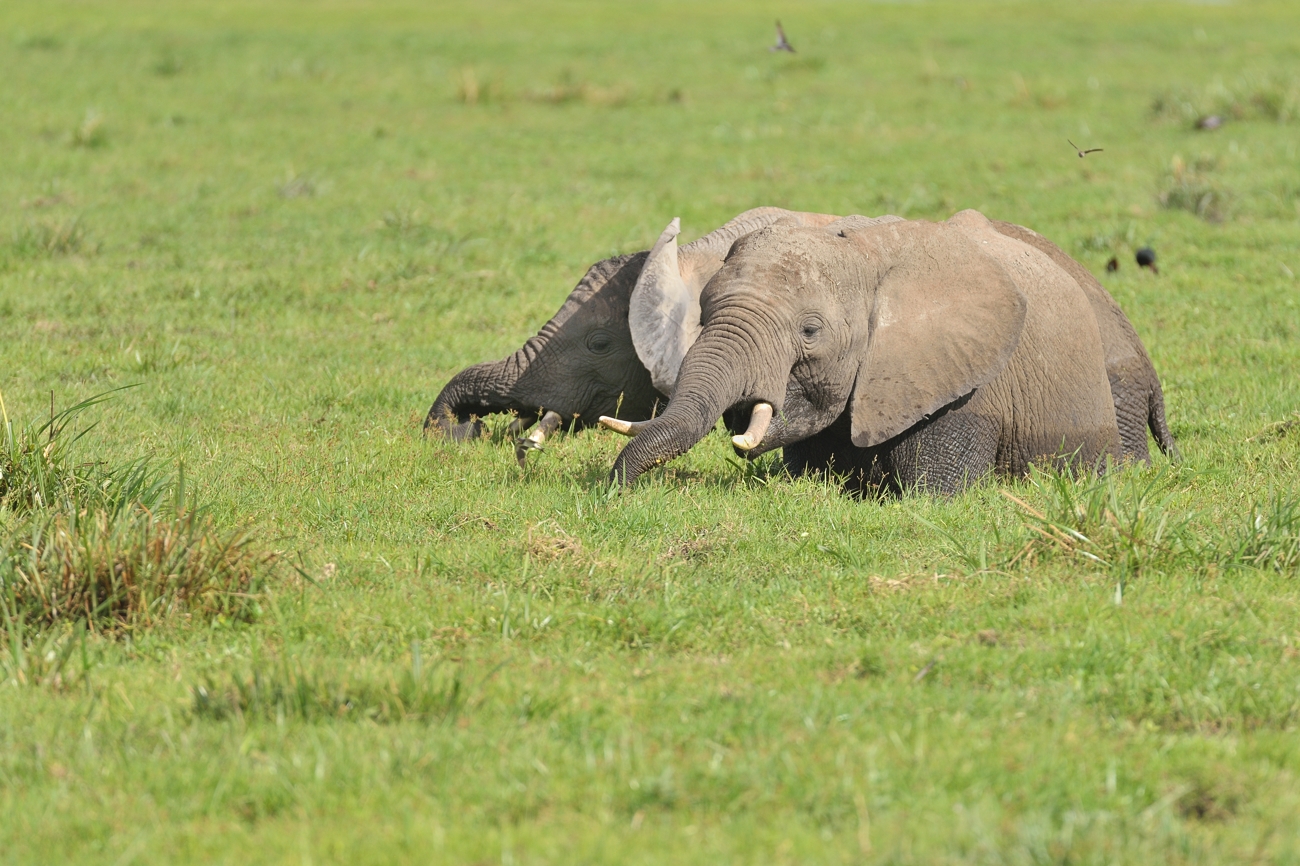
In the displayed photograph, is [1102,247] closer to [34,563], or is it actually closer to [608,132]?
[608,132]

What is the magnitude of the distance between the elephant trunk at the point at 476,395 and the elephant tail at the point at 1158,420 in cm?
382

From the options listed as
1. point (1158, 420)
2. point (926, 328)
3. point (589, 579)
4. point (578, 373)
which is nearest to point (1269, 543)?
point (926, 328)

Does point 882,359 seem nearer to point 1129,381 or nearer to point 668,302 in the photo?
point 668,302

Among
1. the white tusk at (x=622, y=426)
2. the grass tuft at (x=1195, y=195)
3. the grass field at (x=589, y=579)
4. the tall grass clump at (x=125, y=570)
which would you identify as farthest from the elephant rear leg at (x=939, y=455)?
the grass tuft at (x=1195, y=195)

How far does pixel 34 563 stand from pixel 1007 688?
3.48 metres

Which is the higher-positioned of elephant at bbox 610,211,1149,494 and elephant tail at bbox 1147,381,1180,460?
elephant at bbox 610,211,1149,494

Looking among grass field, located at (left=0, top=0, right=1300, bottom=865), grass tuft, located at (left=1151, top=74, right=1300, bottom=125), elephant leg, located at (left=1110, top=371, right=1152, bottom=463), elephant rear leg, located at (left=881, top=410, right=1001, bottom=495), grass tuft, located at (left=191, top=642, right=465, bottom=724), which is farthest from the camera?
grass tuft, located at (left=1151, top=74, right=1300, bottom=125)

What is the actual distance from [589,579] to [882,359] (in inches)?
90.3

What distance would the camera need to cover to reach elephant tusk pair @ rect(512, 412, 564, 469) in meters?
8.45

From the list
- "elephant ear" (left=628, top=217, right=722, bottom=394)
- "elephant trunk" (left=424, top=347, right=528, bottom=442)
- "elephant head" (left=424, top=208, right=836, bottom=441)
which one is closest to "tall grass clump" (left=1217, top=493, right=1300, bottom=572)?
"elephant ear" (left=628, top=217, right=722, bottom=394)

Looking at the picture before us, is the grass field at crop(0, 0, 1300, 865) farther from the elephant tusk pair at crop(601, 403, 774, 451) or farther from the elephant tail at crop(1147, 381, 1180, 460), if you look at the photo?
the elephant tusk pair at crop(601, 403, 774, 451)

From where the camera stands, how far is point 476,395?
9320 millimetres

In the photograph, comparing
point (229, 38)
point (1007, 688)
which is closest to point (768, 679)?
point (1007, 688)

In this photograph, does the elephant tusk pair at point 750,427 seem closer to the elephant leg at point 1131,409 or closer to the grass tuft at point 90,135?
the elephant leg at point 1131,409
